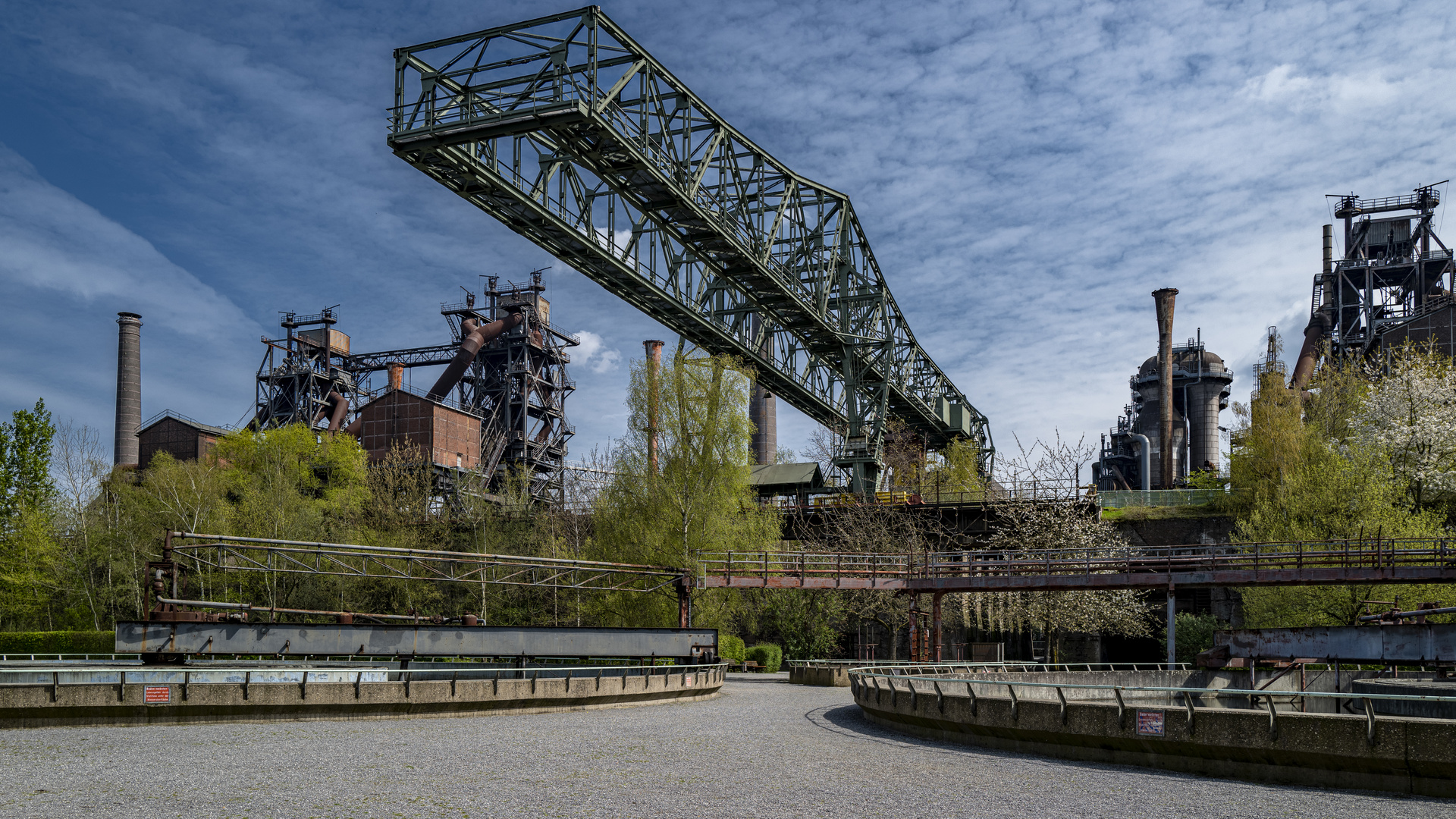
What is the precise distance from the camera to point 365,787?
1002cm

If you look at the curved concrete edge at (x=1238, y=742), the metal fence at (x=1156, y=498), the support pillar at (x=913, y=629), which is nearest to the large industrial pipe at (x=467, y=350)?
the metal fence at (x=1156, y=498)

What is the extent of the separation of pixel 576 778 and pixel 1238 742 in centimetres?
726

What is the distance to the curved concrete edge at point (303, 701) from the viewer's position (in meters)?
14.3

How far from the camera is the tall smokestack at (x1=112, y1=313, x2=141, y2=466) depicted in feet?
228

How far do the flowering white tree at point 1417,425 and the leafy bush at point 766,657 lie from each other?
26.6 meters

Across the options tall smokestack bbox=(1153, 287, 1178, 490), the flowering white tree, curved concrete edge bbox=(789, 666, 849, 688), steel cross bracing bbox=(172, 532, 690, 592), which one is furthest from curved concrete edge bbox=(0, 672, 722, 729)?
tall smokestack bbox=(1153, 287, 1178, 490)

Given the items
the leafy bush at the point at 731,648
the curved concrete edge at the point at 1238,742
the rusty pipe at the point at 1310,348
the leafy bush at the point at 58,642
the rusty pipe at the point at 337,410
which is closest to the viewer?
the curved concrete edge at the point at 1238,742

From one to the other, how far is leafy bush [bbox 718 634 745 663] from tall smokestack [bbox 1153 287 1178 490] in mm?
36609

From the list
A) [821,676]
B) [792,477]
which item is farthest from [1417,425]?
[821,676]

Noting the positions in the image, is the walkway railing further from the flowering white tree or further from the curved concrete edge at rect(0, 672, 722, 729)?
the flowering white tree

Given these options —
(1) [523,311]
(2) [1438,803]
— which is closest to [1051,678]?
(2) [1438,803]

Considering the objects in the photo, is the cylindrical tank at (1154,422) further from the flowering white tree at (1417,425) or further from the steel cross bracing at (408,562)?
the steel cross bracing at (408,562)

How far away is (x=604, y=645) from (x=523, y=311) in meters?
59.0

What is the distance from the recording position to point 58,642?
122 ft
